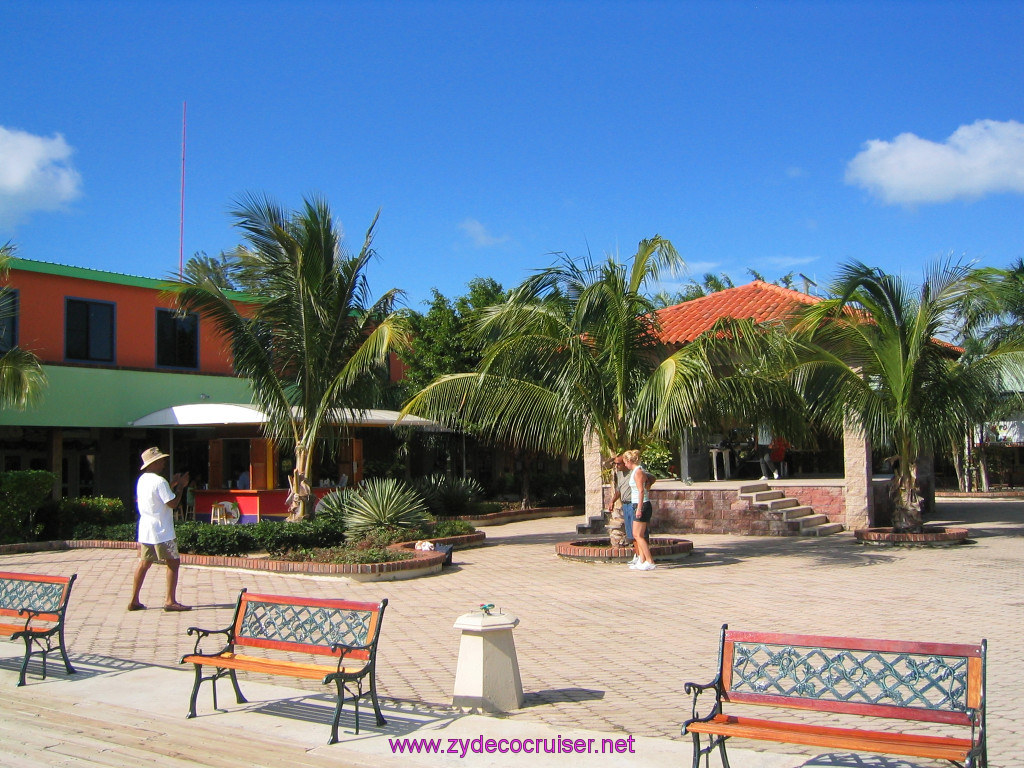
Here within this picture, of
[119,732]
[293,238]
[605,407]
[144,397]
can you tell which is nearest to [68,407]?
[144,397]

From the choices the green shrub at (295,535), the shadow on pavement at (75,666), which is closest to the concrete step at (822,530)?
the green shrub at (295,535)

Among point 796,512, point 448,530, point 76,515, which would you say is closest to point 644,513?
point 448,530

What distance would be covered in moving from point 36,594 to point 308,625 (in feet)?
9.91

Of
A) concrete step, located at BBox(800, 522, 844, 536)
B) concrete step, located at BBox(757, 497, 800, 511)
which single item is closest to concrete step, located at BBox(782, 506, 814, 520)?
concrete step, located at BBox(757, 497, 800, 511)

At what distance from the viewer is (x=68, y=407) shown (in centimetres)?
1991

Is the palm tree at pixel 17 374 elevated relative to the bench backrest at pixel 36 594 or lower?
elevated

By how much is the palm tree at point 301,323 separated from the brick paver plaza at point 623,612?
3.25 metres

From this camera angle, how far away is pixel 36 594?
786 cm

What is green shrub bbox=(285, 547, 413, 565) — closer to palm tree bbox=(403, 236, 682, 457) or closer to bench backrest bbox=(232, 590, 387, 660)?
palm tree bbox=(403, 236, 682, 457)

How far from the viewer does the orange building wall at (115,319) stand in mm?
19391

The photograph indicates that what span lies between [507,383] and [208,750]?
356 inches

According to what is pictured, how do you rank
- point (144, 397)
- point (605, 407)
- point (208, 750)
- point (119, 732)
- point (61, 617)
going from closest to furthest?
point (208, 750) < point (119, 732) < point (61, 617) < point (605, 407) < point (144, 397)

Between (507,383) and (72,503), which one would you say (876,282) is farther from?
(72,503)

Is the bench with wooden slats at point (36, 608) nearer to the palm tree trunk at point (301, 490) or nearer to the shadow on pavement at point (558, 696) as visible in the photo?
the shadow on pavement at point (558, 696)
